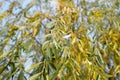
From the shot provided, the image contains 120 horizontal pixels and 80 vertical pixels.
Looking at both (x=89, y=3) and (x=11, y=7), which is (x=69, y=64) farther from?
(x=89, y=3)

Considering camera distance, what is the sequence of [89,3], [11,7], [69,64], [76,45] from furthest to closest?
[89,3] → [11,7] → [76,45] → [69,64]

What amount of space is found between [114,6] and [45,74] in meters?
0.99

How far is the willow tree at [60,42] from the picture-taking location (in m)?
2.03

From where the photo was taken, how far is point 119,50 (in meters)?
2.46

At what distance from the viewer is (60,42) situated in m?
2.05

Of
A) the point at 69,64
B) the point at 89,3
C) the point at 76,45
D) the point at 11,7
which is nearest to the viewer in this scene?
the point at 69,64

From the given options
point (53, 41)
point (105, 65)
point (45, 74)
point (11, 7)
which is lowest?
point (105, 65)

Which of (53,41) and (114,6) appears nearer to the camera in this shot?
(53,41)

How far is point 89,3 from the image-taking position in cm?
266

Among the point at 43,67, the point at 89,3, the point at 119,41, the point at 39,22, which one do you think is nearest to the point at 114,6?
the point at 89,3

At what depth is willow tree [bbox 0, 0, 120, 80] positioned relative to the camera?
2025mm

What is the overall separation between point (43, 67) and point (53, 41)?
0.52ft

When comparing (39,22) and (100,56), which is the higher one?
(39,22)

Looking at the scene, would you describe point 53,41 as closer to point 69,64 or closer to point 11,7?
point 69,64
